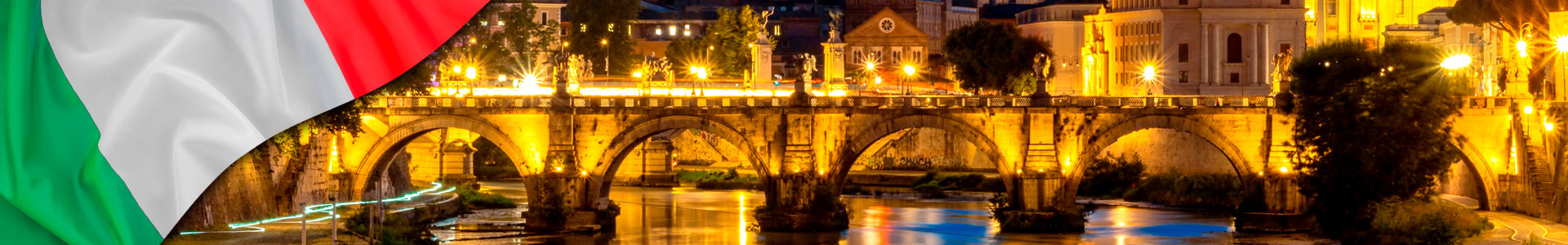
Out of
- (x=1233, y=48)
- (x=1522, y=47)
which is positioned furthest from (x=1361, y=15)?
(x=1522, y=47)

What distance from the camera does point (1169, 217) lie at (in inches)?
3027

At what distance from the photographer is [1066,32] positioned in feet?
456

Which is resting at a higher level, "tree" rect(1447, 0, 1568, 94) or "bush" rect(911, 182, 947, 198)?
"tree" rect(1447, 0, 1568, 94)

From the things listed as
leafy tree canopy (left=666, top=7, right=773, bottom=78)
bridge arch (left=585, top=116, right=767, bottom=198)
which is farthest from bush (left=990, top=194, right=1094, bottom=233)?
leafy tree canopy (left=666, top=7, right=773, bottom=78)

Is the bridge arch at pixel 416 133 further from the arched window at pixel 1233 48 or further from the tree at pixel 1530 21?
the arched window at pixel 1233 48

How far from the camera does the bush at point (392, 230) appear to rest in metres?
49.6

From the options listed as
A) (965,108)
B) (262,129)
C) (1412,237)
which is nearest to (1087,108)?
(965,108)

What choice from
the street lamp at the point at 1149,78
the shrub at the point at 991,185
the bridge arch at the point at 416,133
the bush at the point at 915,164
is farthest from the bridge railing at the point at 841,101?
the street lamp at the point at 1149,78

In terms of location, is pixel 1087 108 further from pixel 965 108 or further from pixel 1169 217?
pixel 1169 217

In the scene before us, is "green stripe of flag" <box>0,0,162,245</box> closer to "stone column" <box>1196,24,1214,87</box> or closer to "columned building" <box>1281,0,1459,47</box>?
"stone column" <box>1196,24,1214,87</box>

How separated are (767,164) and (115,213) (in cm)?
5965

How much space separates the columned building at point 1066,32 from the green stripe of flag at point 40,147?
417ft

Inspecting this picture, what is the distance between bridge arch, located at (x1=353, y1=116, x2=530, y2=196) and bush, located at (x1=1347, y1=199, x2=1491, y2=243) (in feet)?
86.2

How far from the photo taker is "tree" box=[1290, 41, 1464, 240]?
206ft
